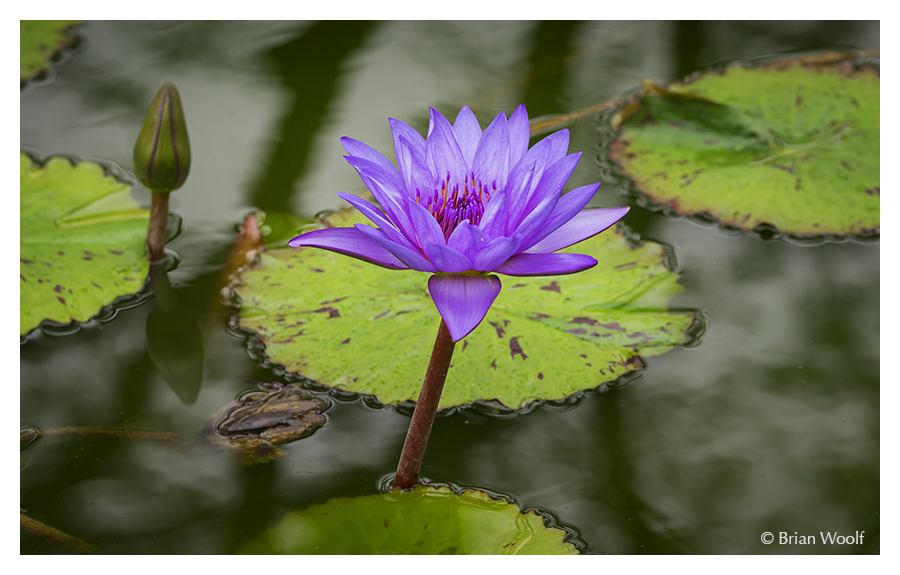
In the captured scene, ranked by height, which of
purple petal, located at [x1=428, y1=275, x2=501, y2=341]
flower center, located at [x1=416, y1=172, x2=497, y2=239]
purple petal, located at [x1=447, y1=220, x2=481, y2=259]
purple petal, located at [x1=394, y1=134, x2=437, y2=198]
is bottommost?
purple petal, located at [x1=428, y1=275, x2=501, y2=341]

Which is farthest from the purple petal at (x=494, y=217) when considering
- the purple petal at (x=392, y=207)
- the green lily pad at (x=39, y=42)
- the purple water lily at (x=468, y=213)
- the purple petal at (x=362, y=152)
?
the green lily pad at (x=39, y=42)

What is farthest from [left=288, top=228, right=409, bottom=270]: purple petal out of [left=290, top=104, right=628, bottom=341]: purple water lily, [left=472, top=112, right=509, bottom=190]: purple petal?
[left=472, top=112, right=509, bottom=190]: purple petal

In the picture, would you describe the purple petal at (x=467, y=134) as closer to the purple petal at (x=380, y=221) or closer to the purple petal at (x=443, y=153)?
the purple petal at (x=443, y=153)

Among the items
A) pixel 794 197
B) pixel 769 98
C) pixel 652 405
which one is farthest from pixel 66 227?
pixel 769 98

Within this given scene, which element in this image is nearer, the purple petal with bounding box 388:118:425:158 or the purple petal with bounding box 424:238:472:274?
the purple petal with bounding box 424:238:472:274

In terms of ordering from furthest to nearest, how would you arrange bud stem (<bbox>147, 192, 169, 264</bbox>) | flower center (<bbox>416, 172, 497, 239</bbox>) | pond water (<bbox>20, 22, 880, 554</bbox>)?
bud stem (<bbox>147, 192, 169, 264</bbox>), pond water (<bbox>20, 22, 880, 554</bbox>), flower center (<bbox>416, 172, 497, 239</bbox>)

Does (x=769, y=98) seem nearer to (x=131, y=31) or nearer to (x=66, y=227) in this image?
(x=66, y=227)

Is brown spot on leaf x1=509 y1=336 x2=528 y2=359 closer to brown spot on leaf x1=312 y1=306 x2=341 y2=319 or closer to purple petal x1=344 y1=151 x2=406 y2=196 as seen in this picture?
brown spot on leaf x1=312 y1=306 x2=341 y2=319
